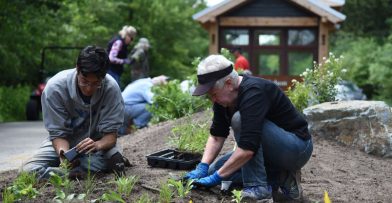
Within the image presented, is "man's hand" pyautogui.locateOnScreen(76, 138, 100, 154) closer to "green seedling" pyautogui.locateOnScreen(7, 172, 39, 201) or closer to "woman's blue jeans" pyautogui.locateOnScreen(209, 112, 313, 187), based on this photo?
"green seedling" pyautogui.locateOnScreen(7, 172, 39, 201)

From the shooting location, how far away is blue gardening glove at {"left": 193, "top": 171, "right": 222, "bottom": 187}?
4809mm

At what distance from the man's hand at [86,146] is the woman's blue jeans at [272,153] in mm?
1136

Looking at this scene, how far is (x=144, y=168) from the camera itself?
6.18 metres

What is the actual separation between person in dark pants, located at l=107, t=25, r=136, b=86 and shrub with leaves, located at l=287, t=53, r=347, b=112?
16.1 feet

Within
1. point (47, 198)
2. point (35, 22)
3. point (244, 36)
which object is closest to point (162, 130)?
point (47, 198)

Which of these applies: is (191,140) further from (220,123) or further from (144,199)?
(144,199)

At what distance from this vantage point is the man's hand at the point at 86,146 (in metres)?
5.27

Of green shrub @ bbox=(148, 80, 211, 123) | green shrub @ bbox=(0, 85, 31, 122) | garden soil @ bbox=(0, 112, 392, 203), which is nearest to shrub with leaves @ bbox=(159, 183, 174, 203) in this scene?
garden soil @ bbox=(0, 112, 392, 203)

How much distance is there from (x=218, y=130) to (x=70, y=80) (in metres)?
1.30

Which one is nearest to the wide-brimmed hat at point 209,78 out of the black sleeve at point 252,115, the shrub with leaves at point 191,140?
the black sleeve at point 252,115

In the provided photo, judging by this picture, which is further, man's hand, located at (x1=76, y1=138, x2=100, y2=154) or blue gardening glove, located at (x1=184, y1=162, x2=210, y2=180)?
man's hand, located at (x1=76, y1=138, x2=100, y2=154)

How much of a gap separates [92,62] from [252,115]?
53.4 inches

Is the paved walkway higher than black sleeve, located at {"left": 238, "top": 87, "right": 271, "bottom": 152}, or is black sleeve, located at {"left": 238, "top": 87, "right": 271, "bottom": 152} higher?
black sleeve, located at {"left": 238, "top": 87, "right": 271, "bottom": 152}

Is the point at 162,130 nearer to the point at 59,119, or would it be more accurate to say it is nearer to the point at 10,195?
the point at 59,119
